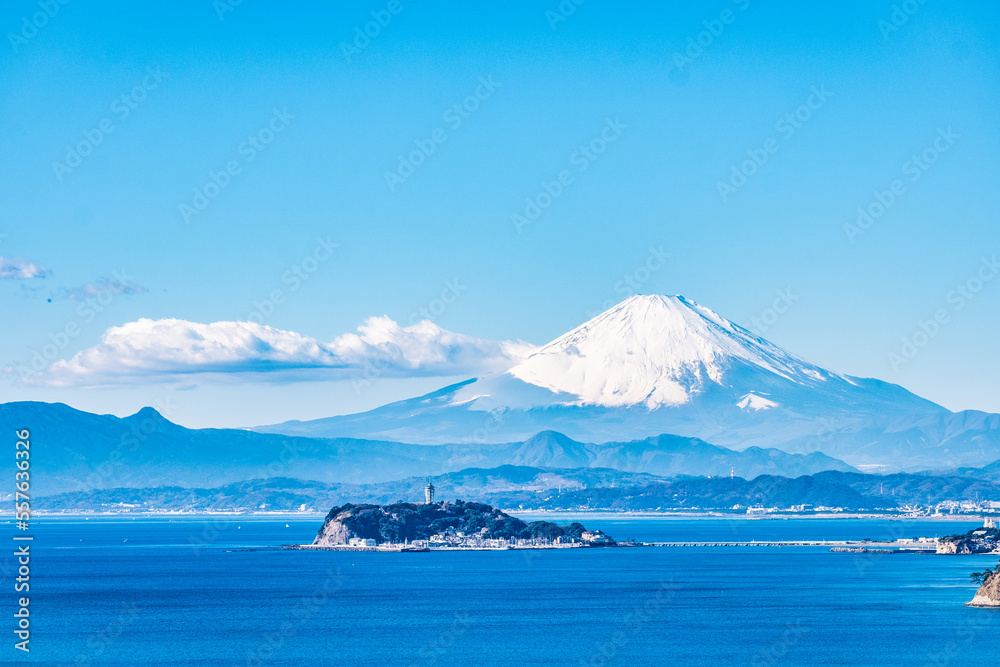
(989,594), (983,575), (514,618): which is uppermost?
(983,575)

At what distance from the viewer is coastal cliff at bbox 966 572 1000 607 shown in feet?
415

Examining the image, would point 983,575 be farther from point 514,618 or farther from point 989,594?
point 514,618

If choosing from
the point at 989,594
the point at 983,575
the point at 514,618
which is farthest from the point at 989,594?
the point at 514,618

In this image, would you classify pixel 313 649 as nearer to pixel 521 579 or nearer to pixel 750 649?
pixel 750 649

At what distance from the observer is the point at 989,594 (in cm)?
12769

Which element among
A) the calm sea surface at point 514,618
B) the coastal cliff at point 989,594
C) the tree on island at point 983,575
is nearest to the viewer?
the calm sea surface at point 514,618

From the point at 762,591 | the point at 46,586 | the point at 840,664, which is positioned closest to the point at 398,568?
the point at 46,586

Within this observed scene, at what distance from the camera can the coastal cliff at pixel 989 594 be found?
127m

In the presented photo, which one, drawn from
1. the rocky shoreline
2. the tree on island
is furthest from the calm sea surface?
the tree on island

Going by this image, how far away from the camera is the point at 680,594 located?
152m

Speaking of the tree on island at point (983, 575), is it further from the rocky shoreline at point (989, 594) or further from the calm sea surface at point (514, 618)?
the calm sea surface at point (514, 618)

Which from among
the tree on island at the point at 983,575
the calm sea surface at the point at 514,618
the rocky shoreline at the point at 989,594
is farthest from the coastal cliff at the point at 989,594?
the calm sea surface at the point at 514,618

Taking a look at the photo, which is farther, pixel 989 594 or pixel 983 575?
pixel 983 575

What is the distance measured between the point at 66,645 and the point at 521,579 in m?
72.1
